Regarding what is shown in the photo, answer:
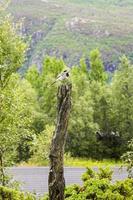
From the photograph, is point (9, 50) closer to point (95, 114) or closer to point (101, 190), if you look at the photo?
point (101, 190)

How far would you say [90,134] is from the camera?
60.3 metres

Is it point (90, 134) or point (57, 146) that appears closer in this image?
point (57, 146)

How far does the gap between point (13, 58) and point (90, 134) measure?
131 feet

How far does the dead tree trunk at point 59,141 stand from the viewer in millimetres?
11547

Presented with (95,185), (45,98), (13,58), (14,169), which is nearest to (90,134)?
(45,98)

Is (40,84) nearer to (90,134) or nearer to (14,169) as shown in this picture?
(90,134)

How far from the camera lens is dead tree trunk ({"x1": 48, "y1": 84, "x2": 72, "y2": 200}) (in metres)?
11.5

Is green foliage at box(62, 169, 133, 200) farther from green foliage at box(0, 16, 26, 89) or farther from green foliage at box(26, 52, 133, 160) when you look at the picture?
green foliage at box(26, 52, 133, 160)

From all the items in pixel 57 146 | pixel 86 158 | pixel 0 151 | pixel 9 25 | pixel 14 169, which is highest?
pixel 9 25

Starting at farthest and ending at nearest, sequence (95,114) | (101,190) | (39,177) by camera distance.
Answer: (95,114)
(39,177)
(101,190)

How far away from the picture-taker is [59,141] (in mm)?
11664

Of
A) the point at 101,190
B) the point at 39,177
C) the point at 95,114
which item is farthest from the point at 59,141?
the point at 95,114

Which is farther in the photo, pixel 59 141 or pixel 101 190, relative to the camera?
pixel 101 190

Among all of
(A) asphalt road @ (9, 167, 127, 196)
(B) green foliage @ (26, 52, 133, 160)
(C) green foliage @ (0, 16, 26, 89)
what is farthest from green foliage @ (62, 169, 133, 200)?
(B) green foliage @ (26, 52, 133, 160)
